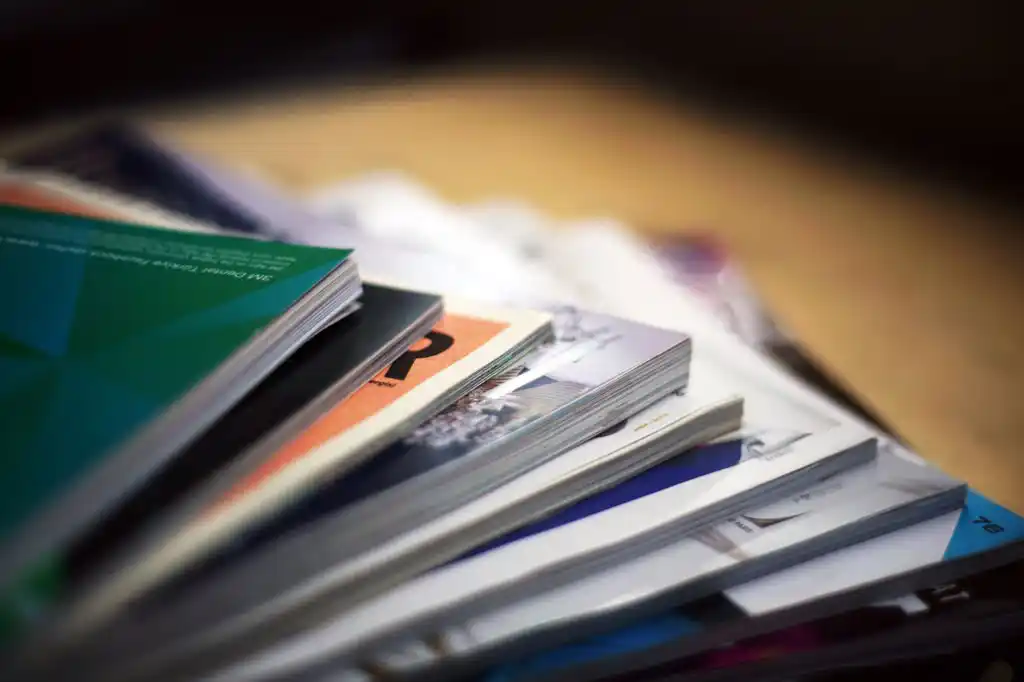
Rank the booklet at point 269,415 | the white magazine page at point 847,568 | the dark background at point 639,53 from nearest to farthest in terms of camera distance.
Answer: the booklet at point 269,415 < the white magazine page at point 847,568 < the dark background at point 639,53

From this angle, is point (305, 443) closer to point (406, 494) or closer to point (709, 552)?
point (406, 494)

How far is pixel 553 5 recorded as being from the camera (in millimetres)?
1734

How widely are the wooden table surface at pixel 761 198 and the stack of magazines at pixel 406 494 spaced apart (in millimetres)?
149

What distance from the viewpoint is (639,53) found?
163 cm

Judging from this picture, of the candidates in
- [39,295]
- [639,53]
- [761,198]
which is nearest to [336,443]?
[39,295]

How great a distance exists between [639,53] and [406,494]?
131cm

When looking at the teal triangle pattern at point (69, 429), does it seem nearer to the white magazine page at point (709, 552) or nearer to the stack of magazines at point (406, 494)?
the stack of magazines at point (406, 494)

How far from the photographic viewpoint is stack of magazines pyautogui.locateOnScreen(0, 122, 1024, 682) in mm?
422

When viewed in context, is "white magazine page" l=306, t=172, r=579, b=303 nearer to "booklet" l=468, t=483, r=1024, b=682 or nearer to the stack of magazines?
the stack of magazines

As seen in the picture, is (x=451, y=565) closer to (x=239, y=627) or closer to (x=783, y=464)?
(x=239, y=627)

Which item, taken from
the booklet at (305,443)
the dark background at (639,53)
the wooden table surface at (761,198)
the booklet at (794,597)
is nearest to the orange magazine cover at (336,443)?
the booklet at (305,443)

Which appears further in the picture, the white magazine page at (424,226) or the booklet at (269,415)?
the white magazine page at (424,226)

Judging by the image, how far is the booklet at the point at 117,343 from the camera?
0.42 meters

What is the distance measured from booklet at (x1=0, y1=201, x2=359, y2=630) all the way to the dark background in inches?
36.1
